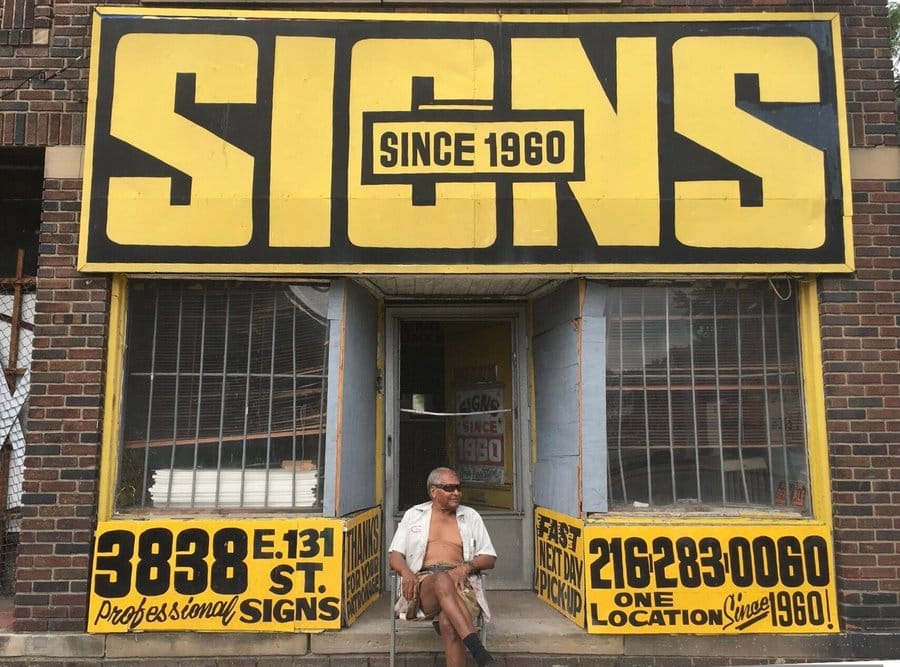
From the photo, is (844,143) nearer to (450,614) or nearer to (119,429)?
(450,614)

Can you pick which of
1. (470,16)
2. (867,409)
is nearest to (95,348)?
(470,16)

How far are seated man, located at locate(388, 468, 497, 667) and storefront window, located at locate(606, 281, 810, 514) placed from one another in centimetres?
115

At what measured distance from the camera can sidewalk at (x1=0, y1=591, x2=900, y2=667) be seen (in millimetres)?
4535

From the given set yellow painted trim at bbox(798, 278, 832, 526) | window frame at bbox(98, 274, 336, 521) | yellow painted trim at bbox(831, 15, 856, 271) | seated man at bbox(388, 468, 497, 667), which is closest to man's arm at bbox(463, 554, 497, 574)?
seated man at bbox(388, 468, 497, 667)

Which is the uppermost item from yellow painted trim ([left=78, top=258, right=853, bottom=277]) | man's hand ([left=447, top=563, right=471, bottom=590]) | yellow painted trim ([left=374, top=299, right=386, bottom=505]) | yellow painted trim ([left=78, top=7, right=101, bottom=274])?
yellow painted trim ([left=78, top=7, right=101, bottom=274])

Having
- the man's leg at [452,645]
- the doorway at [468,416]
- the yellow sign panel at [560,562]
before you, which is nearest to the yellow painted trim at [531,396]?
the doorway at [468,416]

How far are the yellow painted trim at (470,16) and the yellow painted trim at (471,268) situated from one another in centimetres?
182

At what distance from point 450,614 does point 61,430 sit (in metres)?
2.90

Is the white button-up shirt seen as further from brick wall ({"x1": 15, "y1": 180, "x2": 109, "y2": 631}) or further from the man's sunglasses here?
brick wall ({"x1": 15, "y1": 180, "x2": 109, "y2": 631})

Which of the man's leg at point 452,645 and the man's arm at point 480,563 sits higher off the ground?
the man's arm at point 480,563

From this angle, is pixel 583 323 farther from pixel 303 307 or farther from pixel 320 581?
pixel 320 581

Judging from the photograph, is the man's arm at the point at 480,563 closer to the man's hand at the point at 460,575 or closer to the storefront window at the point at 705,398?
the man's hand at the point at 460,575

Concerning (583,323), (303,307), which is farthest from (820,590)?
(303,307)

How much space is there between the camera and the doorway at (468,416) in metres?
5.92
